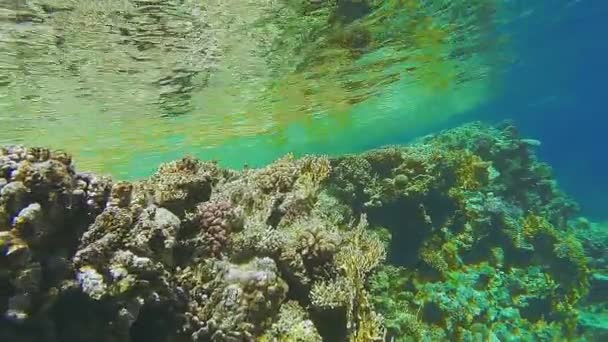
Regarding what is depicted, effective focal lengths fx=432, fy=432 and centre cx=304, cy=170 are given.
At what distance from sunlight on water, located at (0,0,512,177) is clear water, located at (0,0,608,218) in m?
0.07

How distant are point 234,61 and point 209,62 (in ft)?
3.03

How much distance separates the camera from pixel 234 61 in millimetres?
15844

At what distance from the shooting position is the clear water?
1155 centimetres

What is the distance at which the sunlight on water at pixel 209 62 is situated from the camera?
11344 mm

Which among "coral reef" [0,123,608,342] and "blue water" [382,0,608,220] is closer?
"coral reef" [0,123,608,342]

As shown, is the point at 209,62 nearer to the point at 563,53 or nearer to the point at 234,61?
the point at 234,61

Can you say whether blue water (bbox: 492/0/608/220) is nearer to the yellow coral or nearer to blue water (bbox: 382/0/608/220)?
blue water (bbox: 382/0/608/220)

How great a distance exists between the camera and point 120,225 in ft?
15.2

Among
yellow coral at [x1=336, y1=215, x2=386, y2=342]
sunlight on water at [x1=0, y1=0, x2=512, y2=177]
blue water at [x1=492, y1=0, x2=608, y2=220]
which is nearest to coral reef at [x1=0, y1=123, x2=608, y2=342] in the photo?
yellow coral at [x1=336, y1=215, x2=386, y2=342]

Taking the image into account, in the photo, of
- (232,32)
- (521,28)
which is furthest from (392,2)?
(521,28)

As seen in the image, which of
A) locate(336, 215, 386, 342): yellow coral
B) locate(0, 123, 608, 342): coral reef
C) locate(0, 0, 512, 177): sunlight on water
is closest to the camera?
locate(0, 123, 608, 342): coral reef

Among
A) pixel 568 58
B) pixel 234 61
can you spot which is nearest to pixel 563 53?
pixel 568 58

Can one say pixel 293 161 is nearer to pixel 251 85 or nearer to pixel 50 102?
pixel 251 85

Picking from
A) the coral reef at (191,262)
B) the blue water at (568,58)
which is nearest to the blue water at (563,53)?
the blue water at (568,58)
